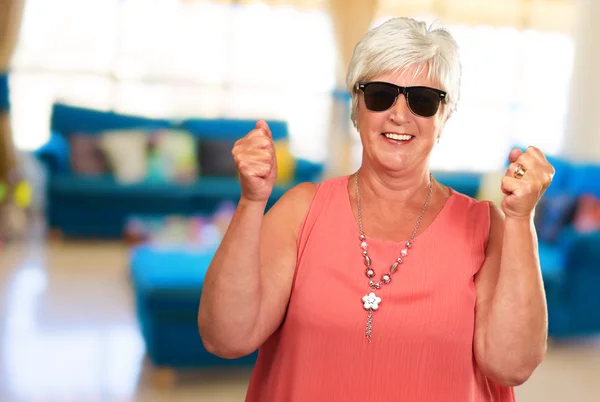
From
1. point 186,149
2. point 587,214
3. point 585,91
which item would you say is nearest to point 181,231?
point 186,149

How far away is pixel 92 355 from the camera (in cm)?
351

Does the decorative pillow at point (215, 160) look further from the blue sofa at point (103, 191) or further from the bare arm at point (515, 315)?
the bare arm at point (515, 315)

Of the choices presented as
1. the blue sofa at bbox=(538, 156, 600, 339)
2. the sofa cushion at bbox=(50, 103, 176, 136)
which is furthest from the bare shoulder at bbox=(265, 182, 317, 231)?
the sofa cushion at bbox=(50, 103, 176, 136)

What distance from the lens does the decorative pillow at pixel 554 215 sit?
4496mm

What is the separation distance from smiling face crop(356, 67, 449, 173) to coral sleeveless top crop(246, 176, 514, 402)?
0.15m

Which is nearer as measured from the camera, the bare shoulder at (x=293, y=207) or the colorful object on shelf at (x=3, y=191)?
the bare shoulder at (x=293, y=207)

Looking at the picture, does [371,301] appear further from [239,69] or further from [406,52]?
[239,69]

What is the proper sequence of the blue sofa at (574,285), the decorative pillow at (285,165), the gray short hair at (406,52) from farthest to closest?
the decorative pillow at (285,165)
the blue sofa at (574,285)
the gray short hair at (406,52)

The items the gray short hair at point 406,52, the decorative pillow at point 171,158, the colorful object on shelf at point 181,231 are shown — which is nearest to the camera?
the gray short hair at point 406,52

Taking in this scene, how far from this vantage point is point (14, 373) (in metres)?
3.23

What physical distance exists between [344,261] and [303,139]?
20.2 feet

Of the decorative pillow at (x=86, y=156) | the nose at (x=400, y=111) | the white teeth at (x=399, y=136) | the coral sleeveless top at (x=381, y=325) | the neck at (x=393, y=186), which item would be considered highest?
the nose at (x=400, y=111)

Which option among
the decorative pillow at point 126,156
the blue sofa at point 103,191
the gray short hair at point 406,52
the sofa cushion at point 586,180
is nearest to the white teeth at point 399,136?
the gray short hair at point 406,52

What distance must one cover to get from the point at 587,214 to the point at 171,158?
133 inches
